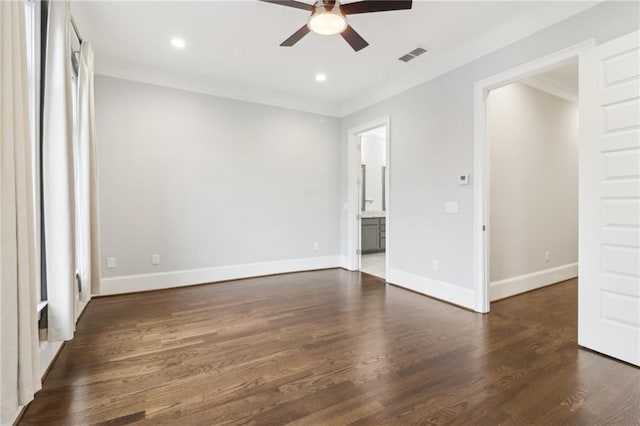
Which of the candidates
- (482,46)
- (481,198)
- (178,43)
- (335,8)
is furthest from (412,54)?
(178,43)

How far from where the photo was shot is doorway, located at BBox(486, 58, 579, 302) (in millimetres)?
3680

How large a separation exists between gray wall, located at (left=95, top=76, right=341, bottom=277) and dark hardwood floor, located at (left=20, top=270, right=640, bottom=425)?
3.38ft

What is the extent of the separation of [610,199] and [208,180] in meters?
4.40

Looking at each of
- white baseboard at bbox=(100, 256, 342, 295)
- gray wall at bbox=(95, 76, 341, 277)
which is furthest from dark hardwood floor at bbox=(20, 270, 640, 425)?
gray wall at bbox=(95, 76, 341, 277)

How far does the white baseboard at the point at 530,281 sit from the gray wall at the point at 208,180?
2697 mm

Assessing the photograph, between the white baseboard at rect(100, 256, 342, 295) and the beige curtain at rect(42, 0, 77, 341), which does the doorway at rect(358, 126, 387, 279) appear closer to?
the white baseboard at rect(100, 256, 342, 295)

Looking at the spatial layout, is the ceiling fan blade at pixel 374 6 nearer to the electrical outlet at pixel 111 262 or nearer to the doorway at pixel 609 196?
the doorway at pixel 609 196

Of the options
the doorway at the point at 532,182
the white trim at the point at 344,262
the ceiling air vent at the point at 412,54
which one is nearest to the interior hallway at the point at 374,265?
the white trim at the point at 344,262

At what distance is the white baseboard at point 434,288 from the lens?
11.1 feet

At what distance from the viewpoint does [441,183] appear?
369cm

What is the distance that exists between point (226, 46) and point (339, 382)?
3515mm

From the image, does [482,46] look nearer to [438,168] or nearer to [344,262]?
[438,168]

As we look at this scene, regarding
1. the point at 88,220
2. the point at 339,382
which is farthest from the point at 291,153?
the point at 339,382

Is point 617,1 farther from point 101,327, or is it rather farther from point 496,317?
point 101,327
